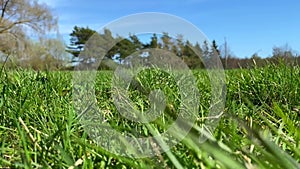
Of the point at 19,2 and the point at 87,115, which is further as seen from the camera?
the point at 19,2

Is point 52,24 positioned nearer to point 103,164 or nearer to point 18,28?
point 18,28

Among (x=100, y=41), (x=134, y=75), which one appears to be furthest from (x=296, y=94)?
(x=134, y=75)

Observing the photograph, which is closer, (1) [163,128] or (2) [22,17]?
(1) [163,128]

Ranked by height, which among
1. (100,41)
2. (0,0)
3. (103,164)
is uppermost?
(0,0)

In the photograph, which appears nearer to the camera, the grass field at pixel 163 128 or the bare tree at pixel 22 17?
the grass field at pixel 163 128

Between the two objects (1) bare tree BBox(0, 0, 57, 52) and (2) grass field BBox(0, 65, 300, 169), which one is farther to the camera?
(1) bare tree BBox(0, 0, 57, 52)

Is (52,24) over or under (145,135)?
over

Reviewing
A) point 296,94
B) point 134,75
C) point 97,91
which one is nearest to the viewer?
point 296,94

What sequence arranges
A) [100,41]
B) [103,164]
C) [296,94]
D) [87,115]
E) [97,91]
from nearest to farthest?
[103,164] → [87,115] → [100,41] → [296,94] → [97,91]
